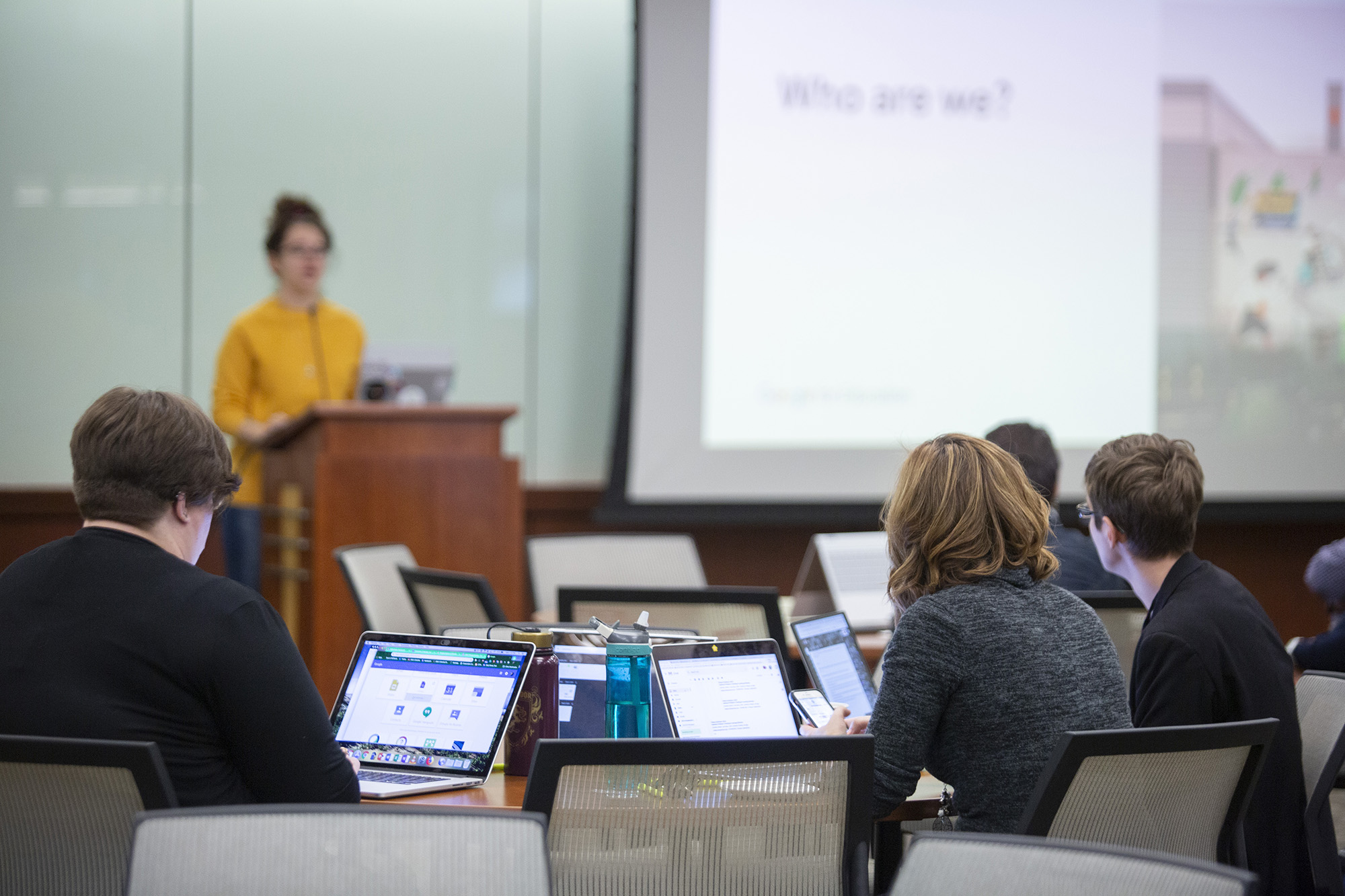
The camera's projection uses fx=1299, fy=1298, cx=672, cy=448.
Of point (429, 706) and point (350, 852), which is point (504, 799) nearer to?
point (429, 706)

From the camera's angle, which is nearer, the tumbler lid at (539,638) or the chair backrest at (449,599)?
the tumbler lid at (539,638)

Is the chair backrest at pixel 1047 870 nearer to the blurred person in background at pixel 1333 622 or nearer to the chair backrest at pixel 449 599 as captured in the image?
the chair backrest at pixel 449 599

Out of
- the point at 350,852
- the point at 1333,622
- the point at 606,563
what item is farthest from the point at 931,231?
the point at 350,852

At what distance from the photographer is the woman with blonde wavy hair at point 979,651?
1.98m

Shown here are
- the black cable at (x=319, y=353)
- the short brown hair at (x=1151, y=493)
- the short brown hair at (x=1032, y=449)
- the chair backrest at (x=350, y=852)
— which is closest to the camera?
the chair backrest at (x=350, y=852)

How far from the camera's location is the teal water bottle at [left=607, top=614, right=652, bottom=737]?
212 centimetres

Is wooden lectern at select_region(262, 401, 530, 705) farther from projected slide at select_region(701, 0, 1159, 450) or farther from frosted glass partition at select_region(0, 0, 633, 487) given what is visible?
frosted glass partition at select_region(0, 0, 633, 487)

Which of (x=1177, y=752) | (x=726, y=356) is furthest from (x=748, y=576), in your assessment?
(x=1177, y=752)

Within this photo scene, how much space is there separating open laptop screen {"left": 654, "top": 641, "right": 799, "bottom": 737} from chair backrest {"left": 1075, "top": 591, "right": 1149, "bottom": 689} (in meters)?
0.99

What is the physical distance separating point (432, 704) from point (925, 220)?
4199 millimetres

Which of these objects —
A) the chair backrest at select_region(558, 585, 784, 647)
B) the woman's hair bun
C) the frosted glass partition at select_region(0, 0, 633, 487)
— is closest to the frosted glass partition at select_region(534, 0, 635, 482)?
the frosted glass partition at select_region(0, 0, 633, 487)

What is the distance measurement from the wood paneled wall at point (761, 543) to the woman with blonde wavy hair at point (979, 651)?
4.00m

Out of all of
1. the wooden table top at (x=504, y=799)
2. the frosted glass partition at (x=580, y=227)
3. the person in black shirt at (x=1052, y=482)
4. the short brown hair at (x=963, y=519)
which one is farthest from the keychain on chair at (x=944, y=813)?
the frosted glass partition at (x=580, y=227)

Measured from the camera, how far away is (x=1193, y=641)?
2.22 meters
